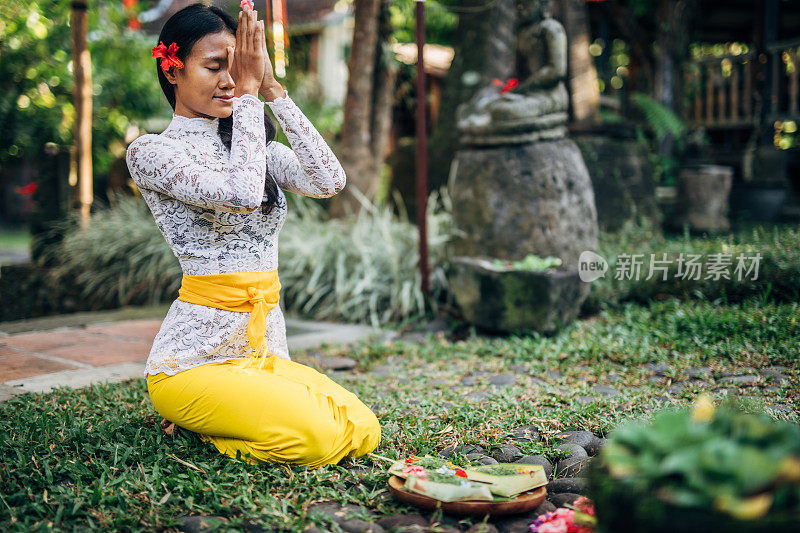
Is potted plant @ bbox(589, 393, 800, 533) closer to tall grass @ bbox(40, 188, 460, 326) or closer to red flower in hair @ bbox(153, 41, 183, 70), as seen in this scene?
red flower in hair @ bbox(153, 41, 183, 70)

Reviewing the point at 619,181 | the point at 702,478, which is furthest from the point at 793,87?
the point at 702,478

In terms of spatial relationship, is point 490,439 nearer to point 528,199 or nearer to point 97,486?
point 97,486

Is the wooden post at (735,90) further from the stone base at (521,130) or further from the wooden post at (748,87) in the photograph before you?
the stone base at (521,130)

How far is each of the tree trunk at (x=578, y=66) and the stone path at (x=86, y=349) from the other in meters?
3.44

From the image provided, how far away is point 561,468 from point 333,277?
3.24 metres

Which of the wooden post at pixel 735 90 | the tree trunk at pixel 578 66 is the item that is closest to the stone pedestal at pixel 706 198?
the tree trunk at pixel 578 66

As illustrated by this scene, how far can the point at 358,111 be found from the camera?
591cm

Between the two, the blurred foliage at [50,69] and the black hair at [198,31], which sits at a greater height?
the blurred foliage at [50,69]

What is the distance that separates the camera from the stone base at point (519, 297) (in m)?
3.94

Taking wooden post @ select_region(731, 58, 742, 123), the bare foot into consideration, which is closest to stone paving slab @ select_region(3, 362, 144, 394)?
the bare foot

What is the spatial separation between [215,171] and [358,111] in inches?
159

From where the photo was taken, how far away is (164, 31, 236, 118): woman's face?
211 centimetres

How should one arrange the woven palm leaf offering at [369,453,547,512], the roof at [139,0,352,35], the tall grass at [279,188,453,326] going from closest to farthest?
the woven palm leaf offering at [369,453,547,512] → the tall grass at [279,188,453,326] → the roof at [139,0,352,35]

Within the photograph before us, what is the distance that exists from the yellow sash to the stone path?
123 cm
